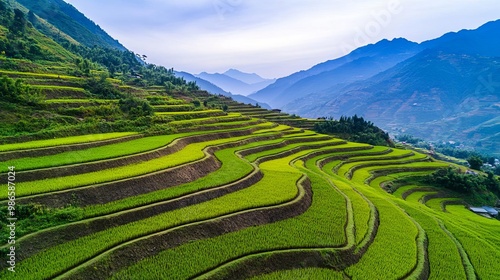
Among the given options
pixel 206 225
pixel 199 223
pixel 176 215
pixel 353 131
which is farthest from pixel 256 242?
pixel 353 131

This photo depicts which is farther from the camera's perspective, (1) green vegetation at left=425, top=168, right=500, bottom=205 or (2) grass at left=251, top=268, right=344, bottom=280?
(1) green vegetation at left=425, top=168, right=500, bottom=205

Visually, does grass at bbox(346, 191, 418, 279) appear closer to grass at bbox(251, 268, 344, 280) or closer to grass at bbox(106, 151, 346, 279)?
grass at bbox(251, 268, 344, 280)

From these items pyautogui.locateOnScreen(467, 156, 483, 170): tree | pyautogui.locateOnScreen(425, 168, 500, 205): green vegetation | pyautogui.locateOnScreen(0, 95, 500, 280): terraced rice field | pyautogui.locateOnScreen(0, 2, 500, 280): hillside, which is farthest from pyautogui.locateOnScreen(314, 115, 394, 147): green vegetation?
pyautogui.locateOnScreen(0, 95, 500, 280): terraced rice field

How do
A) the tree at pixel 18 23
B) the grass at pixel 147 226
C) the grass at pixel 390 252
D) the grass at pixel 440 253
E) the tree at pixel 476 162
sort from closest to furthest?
the grass at pixel 147 226
the grass at pixel 390 252
the grass at pixel 440 253
the tree at pixel 18 23
the tree at pixel 476 162

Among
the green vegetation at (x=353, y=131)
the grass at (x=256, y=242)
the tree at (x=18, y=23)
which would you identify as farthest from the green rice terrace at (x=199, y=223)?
the green vegetation at (x=353, y=131)

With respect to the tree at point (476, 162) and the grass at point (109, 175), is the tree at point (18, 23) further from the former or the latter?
the tree at point (476, 162)

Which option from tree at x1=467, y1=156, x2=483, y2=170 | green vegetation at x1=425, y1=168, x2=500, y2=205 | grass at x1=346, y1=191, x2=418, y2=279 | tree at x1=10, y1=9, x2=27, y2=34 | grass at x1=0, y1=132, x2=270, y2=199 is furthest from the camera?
tree at x1=467, y1=156, x2=483, y2=170

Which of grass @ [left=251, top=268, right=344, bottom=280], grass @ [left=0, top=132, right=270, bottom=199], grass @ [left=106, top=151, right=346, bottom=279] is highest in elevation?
grass @ [left=0, top=132, right=270, bottom=199]
